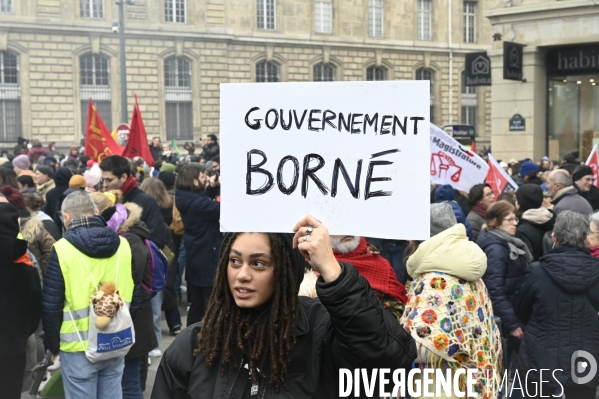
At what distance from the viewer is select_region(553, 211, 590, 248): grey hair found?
466 centimetres

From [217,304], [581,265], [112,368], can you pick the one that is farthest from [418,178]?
[112,368]

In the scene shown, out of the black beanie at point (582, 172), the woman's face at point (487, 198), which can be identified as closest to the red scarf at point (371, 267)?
the woman's face at point (487, 198)

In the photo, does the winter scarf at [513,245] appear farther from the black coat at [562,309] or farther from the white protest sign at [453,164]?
the white protest sign at [453,164]

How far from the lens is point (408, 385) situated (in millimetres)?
3426

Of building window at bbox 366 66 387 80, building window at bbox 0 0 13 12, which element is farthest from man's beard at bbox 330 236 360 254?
building window at bbox 366 66 387 80

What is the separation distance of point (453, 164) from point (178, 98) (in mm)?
28736

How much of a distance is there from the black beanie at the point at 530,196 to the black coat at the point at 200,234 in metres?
2.70

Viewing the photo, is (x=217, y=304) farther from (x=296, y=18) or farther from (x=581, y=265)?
(x=296, y=18)

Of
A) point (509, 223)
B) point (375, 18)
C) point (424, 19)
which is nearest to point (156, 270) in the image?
point (509, 223)

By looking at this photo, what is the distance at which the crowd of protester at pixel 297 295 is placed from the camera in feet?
7.23

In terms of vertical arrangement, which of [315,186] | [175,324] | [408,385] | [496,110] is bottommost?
[175,324]

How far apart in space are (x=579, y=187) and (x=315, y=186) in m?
6.78

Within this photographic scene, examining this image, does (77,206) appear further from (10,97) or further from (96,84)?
(96,84)

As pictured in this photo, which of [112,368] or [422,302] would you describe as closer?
[422,302]
